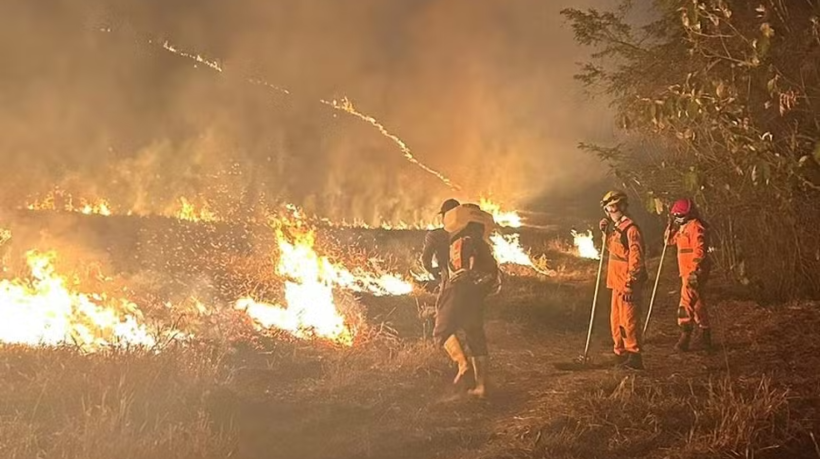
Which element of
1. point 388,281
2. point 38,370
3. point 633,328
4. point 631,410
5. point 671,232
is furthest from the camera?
point 388,281

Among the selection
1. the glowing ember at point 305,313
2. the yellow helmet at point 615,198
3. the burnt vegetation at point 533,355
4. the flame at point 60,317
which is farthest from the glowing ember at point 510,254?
the flame at point 60,317

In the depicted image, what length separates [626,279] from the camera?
8180 mm

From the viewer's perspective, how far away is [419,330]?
10758 millimetres

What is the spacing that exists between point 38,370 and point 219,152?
16.7 metres

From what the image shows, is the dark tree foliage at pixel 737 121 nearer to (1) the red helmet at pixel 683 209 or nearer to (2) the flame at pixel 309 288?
(1) the red helmet at pixel 683 209

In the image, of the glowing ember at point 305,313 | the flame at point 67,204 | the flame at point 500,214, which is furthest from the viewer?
the flame at point 500,214

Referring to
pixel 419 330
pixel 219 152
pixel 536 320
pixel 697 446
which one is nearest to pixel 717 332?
pixel 536 320

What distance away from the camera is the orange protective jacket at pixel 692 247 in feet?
29.8

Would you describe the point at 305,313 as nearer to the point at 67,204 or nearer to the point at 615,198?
the point at 615,198

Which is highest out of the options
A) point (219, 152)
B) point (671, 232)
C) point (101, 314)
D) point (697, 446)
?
point (219, 152)

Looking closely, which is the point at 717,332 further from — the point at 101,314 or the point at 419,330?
the point at 101,314

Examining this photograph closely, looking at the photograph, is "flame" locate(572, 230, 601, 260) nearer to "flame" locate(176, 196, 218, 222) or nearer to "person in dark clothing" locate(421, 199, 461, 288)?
"flame" locate(176, 196, 218, 222)

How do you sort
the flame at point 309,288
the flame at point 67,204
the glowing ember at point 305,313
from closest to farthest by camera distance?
1. the glowing ember at point 305,313
2. the flame at point 309,288
3. the flame at point 67,204

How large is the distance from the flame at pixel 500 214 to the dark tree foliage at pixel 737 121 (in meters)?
11.3
